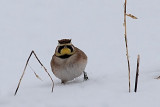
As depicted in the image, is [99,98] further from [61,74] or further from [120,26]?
[120,26]

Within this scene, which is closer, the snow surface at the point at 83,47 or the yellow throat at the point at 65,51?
the snow surface at the point at 83,47

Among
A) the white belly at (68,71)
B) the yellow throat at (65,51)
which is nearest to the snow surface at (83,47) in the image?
the white belly at (68,71)

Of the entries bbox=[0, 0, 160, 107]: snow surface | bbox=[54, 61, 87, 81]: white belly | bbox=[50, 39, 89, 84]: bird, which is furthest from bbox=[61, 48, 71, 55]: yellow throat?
bbox=[0, 0, 160, 107]: snow surface

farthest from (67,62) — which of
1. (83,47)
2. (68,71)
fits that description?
(83,47)

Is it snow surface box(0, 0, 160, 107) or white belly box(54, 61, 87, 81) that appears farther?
white belly box(54, 61, 87, 81)

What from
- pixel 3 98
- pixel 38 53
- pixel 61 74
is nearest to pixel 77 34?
pixel 38 53

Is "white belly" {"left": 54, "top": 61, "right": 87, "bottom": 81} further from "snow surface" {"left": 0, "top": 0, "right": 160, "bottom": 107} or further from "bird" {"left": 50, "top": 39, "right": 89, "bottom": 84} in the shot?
"snow surface" {"left": 0, "top": 0, "right": 160, "bottom": 107}

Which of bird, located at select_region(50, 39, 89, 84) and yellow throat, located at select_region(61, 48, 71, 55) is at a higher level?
yellow throat, located at select_region(61, 48, 71, 55)

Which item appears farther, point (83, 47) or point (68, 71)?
point (83, 47)

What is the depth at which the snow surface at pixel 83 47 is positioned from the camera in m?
5.06

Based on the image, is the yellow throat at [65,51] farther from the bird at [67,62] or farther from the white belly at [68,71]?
the white belly at [68,71]

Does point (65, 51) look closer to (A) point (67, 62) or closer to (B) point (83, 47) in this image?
(A) point (67, 62)

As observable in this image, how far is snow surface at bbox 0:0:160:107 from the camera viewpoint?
506 centimetres

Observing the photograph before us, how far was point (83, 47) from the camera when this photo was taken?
1034 cm
